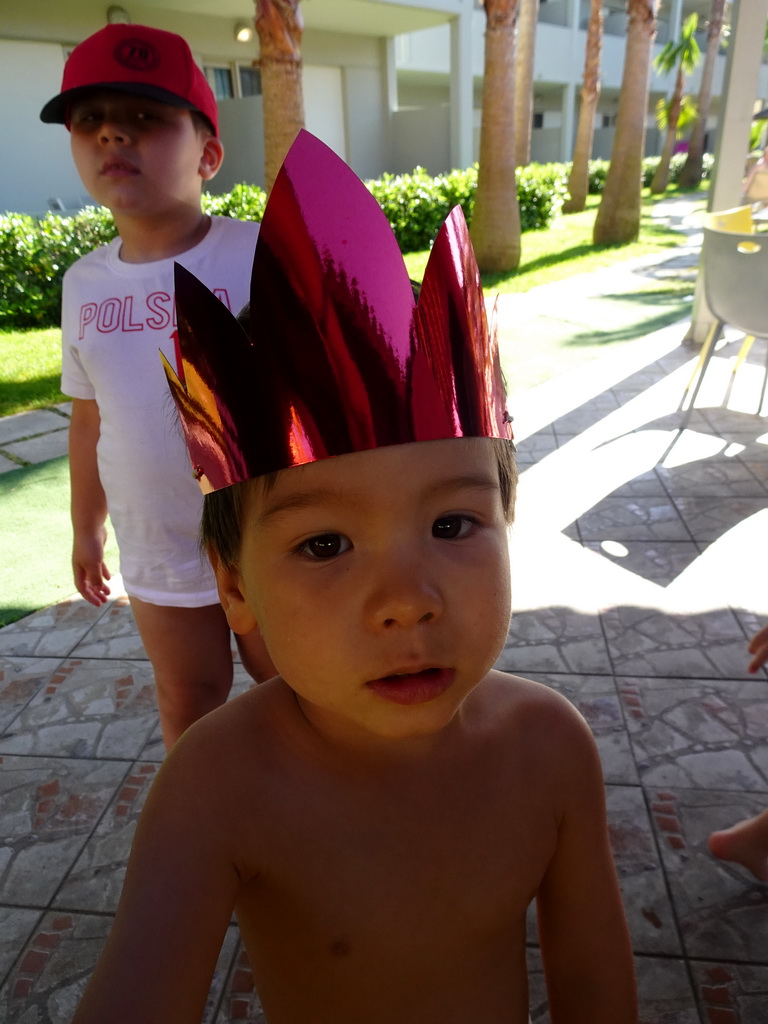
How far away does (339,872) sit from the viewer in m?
1.08

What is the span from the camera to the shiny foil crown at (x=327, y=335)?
908mm

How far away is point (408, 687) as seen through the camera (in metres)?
0.90

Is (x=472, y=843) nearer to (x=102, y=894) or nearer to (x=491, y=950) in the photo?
(x=491, y=950)

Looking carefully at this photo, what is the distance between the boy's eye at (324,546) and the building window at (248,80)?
18.7m

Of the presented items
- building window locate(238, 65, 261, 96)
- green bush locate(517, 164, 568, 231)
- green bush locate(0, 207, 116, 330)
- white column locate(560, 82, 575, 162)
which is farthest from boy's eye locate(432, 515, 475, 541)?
white column locate(560, 82, 575, 162)

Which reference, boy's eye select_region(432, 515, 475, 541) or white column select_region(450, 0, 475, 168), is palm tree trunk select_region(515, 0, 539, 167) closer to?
white column select_region(450, 0, 475, 168)

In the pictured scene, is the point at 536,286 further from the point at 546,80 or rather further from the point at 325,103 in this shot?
the point at 546,80

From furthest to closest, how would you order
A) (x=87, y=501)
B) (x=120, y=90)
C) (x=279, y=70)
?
(x=279, y=70)
(x=87, y=501)
(x=120, y=90)

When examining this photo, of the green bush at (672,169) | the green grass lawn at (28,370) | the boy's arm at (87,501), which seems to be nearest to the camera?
the boy's arm at (87,501)

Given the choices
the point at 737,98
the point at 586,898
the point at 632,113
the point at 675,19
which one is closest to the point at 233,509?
the point at 586,898

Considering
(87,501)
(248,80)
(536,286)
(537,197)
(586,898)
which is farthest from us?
(248,80)

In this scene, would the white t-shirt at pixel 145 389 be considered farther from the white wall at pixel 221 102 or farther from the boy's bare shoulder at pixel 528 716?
the white wall at pixel 221 102

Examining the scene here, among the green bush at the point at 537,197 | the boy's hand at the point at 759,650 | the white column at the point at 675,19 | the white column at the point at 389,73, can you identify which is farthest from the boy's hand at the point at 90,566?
the white column at the point at 675,19

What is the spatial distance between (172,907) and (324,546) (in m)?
0.51
